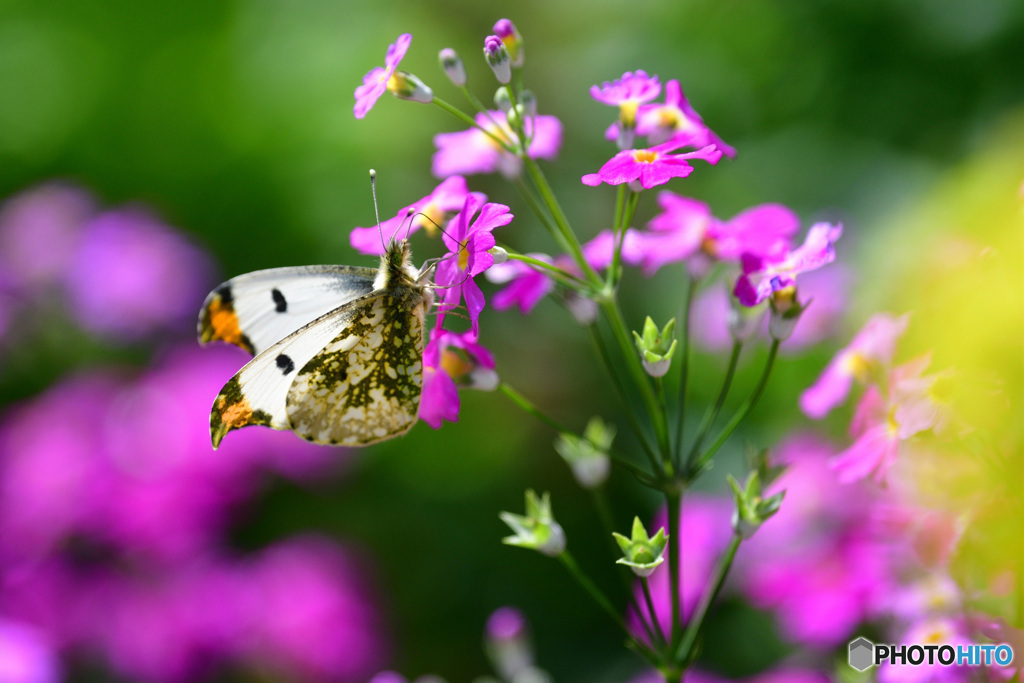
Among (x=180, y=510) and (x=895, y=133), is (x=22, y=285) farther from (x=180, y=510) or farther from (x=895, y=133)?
(x=895, y=133)

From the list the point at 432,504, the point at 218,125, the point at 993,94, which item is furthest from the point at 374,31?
the point at 993,94

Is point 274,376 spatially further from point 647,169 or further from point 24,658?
point 24,658

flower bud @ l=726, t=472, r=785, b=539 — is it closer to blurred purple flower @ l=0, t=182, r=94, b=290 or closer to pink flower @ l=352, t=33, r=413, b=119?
pink flower @ l=352, t=33, r=413, b=119

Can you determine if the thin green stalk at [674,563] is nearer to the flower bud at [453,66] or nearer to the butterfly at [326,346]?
the butterfly at [326,346]

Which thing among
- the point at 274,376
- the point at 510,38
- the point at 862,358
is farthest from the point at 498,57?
the point at 862,358

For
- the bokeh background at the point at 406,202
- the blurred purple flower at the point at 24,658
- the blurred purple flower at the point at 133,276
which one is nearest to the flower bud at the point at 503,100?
the bokeh background at the point at 406,202

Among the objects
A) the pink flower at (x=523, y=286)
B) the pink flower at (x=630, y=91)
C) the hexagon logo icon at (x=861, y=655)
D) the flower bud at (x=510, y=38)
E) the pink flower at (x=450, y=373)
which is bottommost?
the hexagon logo icon at (x=861, y=655)
